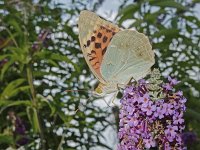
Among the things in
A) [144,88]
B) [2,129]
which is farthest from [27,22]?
[144,88]

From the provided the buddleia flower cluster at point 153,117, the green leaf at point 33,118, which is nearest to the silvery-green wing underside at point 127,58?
the buddleia flower cluster at point 153,117

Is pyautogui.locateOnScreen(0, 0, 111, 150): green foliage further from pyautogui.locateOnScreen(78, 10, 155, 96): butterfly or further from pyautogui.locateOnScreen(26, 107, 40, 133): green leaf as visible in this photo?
pyautogui.locateOnScreen(78, 10, 155, 96): butterfly

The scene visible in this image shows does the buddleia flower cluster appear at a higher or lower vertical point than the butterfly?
lower

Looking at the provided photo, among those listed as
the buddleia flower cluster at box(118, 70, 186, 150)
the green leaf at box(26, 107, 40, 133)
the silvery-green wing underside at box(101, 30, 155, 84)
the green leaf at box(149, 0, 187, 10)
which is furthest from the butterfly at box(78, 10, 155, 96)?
the green leaf at box(26, 107, 40, 133)

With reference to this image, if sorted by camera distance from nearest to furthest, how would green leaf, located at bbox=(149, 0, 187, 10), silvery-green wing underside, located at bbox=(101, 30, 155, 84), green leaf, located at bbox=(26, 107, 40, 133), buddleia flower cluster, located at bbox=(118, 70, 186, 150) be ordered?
buddleia flower cluster, located at bbox=(118, 70, 186, 150), silvery-green wing underside, located at bbox=(101, 30, 155, 84), green leaf, located at bbox=(149, 0, 187, 10), green leaf, located at bbox=(26, 107, 40, 133)

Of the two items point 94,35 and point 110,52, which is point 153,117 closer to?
point 110,52

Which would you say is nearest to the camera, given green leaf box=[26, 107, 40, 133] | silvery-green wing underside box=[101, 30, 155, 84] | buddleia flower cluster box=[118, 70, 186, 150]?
buddleia flower cluster box=[118, 70, 186, 150]

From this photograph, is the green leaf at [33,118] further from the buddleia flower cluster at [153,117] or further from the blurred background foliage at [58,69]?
the buddleia flower cluster at [153,117]
